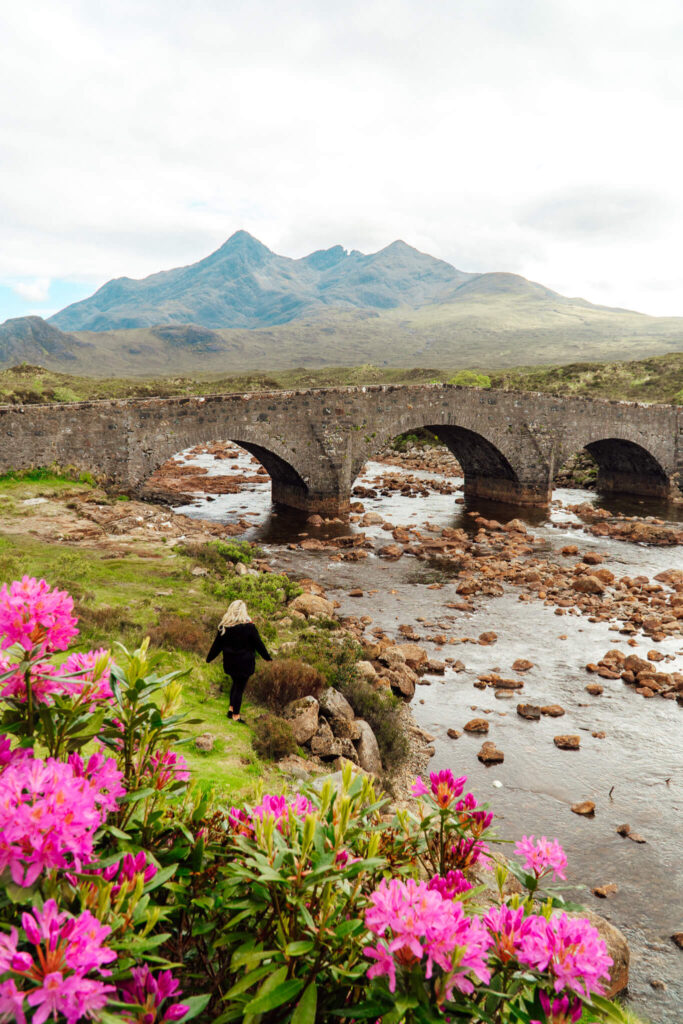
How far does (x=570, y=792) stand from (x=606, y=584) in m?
9.79

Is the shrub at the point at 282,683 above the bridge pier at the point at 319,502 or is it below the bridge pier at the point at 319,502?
below

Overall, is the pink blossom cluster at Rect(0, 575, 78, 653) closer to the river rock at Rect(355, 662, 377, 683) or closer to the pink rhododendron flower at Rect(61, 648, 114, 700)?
the pink rhododendron flower at Rect(61, 648, 114, 700)

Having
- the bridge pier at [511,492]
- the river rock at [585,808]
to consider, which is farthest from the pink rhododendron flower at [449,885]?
the bridge pier at [511,492]

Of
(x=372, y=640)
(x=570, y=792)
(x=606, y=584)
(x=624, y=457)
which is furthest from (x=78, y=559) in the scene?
(x=624, y=457)

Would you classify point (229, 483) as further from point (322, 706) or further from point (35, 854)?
point (35, 854)

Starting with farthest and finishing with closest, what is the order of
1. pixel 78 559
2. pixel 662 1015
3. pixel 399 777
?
pixel 78 559, pixel 399 777, pixel 662 1015

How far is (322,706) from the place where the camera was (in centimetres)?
827

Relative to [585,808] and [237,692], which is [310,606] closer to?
[237,692]

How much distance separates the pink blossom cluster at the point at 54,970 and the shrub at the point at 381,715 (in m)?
7.11

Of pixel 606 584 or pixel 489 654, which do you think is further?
pixel 606 584

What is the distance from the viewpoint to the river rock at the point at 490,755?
355 inches

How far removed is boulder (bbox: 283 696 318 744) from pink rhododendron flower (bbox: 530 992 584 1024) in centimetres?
582

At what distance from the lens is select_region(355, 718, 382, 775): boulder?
775cm

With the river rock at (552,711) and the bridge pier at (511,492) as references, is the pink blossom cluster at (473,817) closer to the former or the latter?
the river rock at (552,711)
